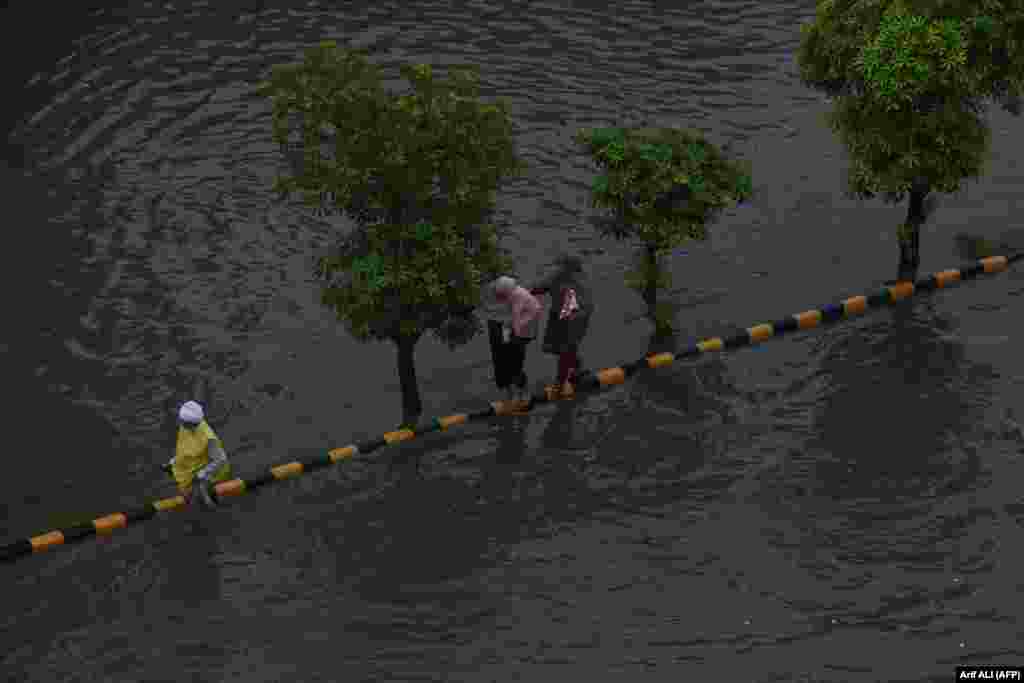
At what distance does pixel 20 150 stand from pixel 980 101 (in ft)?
60.1

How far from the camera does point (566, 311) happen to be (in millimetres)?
19078

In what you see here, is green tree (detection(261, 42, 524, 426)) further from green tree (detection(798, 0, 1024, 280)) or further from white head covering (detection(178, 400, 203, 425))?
Result: green tree (detection(798, 0, 1024, 280))

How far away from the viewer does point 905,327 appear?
20.9m

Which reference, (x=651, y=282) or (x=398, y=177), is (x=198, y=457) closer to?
(x=398, y=177)

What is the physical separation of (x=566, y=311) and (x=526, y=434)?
178cm

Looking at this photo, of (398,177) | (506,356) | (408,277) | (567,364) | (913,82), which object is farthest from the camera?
(913,82)

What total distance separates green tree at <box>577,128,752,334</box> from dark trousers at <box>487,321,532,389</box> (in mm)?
2576

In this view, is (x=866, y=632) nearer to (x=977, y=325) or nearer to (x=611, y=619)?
(x=611, y=619)

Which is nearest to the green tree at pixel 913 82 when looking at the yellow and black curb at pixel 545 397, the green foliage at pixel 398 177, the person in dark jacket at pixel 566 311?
the yellow and black curb at pixel 545 397

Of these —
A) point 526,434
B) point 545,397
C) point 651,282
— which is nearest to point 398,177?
point 526,434

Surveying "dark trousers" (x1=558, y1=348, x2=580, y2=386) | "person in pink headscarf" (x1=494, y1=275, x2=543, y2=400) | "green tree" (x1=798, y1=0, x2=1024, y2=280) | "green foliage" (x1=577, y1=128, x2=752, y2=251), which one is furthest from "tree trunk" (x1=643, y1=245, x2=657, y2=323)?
"green tree" (x1=798, y1=0, x2=1024, y2=280)

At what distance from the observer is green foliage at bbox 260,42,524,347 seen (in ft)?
56.2

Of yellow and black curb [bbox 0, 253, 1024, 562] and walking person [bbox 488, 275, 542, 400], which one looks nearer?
yellow and black curb [bbox 0, 253, 1024, 562]

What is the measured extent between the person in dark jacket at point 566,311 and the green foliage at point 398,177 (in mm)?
1064
